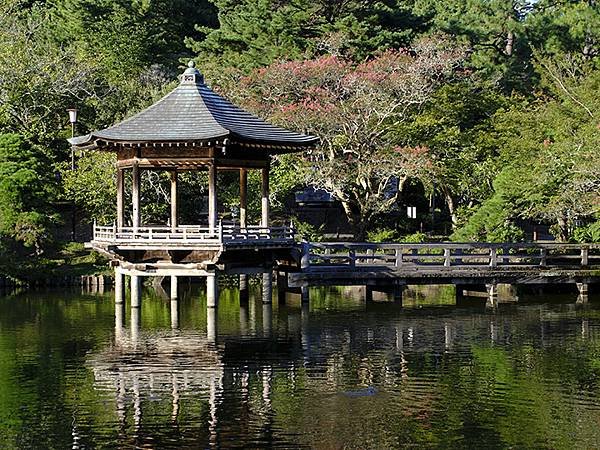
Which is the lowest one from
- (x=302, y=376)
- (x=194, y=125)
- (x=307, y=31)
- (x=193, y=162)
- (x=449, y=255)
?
(x=302, y=376)

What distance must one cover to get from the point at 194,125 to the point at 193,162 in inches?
38.0

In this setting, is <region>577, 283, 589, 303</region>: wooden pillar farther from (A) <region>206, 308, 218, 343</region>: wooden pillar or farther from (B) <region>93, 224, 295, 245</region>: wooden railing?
(A) <region>206, 308, 218, 343</region>: wooden pillar

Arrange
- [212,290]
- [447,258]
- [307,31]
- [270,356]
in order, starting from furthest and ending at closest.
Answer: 1. [307,31]
2. [447,258]
3. [212,290]
4. [270,356]

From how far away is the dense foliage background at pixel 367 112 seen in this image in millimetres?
34531

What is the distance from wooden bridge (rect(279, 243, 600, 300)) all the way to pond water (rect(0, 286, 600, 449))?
843 millimetres

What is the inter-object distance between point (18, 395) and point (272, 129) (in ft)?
40.9

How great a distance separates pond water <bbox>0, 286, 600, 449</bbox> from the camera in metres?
15.0

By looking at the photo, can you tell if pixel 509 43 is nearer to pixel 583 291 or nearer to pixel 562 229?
pixel 562 229

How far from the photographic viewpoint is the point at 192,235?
2584cm

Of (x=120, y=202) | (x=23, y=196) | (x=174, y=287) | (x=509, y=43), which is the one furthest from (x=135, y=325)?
(x=509, y=43)

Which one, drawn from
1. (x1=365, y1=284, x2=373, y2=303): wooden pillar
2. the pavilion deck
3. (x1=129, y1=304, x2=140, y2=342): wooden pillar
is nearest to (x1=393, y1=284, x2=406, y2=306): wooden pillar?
(x1=365, y1=284, x2=373, y2=303): wooden pillar

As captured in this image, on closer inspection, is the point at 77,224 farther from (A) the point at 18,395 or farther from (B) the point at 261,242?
(A) the point at 18,395

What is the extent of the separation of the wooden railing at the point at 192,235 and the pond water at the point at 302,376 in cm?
Answer: 205

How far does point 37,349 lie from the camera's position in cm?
2227
